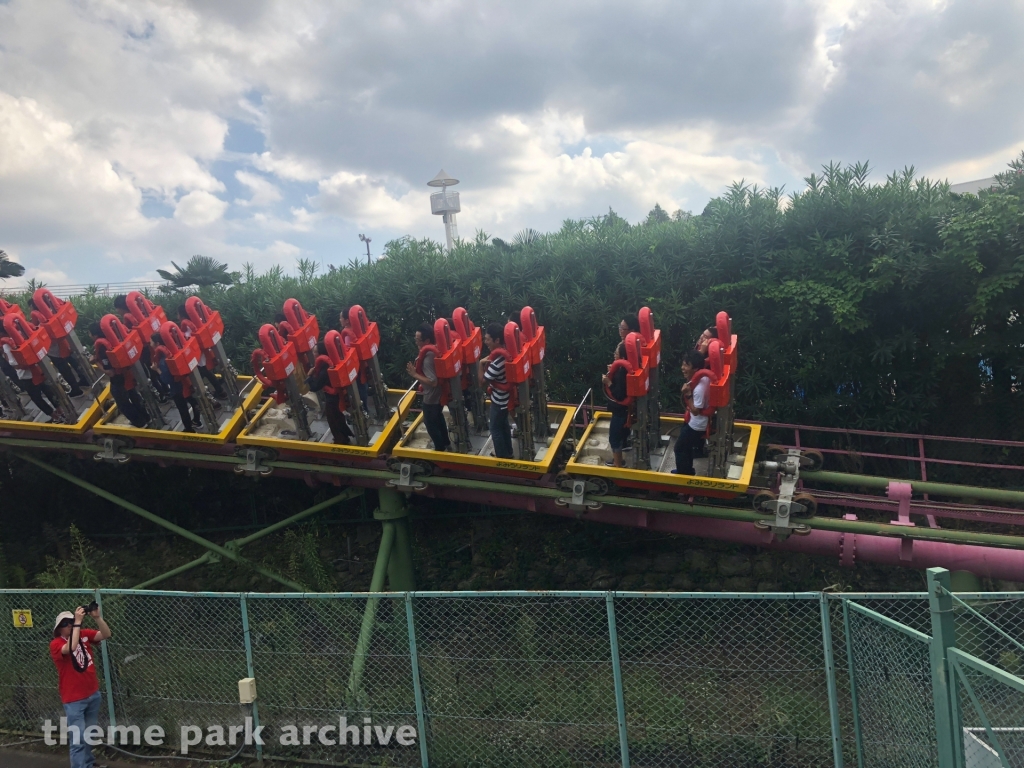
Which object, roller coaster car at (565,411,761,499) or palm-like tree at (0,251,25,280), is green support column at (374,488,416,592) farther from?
palm-like tree at (0,251,25,280)

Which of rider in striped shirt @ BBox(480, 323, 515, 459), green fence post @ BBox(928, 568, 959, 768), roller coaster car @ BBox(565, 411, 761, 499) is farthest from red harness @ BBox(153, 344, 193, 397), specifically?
green fence post @ BBox(928, 568, 959, 768)

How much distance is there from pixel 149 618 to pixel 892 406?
775 cm

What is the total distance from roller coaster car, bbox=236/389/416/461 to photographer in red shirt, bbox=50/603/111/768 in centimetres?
244

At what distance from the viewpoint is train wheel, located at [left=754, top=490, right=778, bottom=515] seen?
5973 mm

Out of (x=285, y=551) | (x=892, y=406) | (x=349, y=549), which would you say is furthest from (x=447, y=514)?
(x=892, y=406)

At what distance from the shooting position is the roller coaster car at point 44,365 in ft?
26.7

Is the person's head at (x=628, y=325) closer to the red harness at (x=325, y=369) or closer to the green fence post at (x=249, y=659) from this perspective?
the red harness at (x=325, y=369)

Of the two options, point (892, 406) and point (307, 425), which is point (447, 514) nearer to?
point (307, 425)

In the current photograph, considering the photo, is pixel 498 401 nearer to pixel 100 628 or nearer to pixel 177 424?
pixel 100 628

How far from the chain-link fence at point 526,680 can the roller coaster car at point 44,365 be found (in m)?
2.33

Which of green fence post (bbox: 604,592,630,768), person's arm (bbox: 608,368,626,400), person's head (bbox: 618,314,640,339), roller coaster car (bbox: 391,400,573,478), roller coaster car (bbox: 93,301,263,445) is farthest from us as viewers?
roller coaster car (bbox: 93,301,263,445)

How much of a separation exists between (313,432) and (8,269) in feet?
43.7

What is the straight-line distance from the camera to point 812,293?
24.4 feet

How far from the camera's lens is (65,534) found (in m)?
10.7
